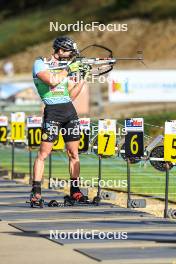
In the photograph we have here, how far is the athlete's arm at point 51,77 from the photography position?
14.6 meters

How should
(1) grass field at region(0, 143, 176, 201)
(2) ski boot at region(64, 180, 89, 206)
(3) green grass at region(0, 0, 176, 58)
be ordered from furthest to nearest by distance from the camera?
1. (3) green grass at region(0, 0, 176, 58)
2. (1) grass field at region(0, 143, 176, 201)
3. (2) ski boot at region(64, 180, 89, 206)

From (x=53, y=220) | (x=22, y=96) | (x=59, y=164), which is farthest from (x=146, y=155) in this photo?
(x=22, y=96)

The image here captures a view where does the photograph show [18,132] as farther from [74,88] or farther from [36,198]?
[36,198]

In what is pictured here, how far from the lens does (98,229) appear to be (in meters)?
12.5

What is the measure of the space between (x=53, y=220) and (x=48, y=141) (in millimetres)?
1585


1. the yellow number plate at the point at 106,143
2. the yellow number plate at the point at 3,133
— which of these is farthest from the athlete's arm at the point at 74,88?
the yellow number plate at the point at 3,133

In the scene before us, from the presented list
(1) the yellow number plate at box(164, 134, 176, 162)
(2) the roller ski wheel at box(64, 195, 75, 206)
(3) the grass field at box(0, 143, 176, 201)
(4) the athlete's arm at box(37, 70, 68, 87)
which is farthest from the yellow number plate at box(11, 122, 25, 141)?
(1) the yellow number plate at box(164, 134, 176, 162)

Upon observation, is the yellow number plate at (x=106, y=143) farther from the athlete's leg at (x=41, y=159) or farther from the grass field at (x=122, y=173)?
the athlete's leg at (x=41, y=159)

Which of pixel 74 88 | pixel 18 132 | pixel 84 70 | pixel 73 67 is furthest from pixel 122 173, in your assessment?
pixel 73 67

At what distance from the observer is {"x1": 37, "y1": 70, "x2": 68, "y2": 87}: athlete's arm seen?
14562 mm

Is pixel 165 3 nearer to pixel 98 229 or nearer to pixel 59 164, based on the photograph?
pixel 59 164

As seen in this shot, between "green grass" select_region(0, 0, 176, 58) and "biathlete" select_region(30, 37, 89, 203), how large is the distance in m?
54.8

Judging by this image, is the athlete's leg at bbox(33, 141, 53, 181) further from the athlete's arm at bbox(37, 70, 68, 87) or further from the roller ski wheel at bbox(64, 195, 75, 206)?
the athlete's arm at bbox(37, 70, 68, 87)

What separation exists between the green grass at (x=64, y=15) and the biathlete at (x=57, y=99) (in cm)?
5483
